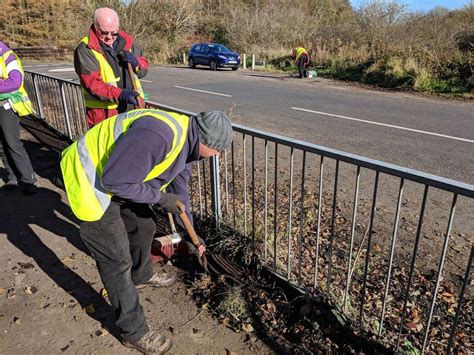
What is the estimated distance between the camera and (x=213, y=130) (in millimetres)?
2117

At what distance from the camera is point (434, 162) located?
5.98 meters

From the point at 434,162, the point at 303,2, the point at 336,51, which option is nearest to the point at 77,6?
the point at 303,2

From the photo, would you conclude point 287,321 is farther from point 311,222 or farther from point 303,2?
point 303,2

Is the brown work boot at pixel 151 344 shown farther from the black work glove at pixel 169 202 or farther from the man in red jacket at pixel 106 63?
the man in red jacket at pixel 106 63

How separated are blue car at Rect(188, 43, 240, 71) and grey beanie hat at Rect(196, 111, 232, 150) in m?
22.4

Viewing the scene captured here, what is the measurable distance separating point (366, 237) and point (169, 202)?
2.17 m

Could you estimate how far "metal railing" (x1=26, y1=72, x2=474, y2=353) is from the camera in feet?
7.70

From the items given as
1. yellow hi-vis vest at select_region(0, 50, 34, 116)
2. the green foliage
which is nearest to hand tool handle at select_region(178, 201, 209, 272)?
yellow hi-vis vest at select_region(0, 50, 34, 116)

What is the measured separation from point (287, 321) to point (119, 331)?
3.75 ft

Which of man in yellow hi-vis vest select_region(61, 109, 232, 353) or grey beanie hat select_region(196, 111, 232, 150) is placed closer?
man in yellow hi-vis vest select_region(61, 109, 232, 353)

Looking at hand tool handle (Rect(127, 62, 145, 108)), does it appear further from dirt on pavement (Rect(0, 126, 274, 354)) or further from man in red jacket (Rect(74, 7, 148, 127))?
dirt on pavement (Rect(0, 126, 274, 354))

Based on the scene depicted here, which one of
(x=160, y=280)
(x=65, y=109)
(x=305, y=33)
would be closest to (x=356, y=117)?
(x=65, y=109)

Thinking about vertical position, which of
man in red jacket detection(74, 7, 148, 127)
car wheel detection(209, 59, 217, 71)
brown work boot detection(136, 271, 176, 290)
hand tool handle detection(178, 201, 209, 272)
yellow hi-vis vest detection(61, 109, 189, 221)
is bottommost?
brown work boot detection(136, 271, 176, 290)

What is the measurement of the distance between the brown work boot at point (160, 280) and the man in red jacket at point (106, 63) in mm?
1526
